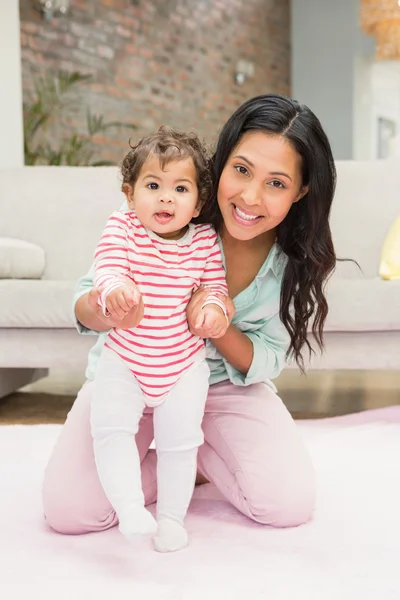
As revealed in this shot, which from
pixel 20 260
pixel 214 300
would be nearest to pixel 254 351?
pixel 214 300

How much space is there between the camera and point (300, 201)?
1.38 meters

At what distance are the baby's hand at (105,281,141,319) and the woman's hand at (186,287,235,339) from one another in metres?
0.12

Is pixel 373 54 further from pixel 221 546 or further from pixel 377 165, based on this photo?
pixel 221 546

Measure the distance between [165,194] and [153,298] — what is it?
18cm

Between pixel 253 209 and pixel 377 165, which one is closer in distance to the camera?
pixel 253 209

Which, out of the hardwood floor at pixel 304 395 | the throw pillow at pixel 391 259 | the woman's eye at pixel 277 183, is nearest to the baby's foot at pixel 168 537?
the woman's eye at pixel 277 183

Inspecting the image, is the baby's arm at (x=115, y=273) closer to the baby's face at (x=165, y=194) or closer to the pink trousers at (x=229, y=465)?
the baby's face at (x=165, y=194)

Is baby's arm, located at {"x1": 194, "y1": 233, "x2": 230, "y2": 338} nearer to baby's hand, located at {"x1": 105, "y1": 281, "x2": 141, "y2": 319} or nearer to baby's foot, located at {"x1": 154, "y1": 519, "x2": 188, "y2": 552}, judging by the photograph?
baby's hand, located at {"x1": 105, "y1": 281, "x2": 141, "y2": 319}

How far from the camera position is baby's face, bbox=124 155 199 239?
1165mm

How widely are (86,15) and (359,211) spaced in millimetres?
3644

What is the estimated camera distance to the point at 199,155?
4.04ft

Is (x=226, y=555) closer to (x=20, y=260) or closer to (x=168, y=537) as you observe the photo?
(x=168, y=537)

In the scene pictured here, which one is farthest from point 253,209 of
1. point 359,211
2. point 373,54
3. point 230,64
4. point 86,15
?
point 373,54

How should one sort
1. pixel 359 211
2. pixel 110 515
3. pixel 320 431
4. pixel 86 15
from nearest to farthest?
1. pixel 110 515
2. pixel 320 431
3. pixel 359 211
4. pixel 86 15
